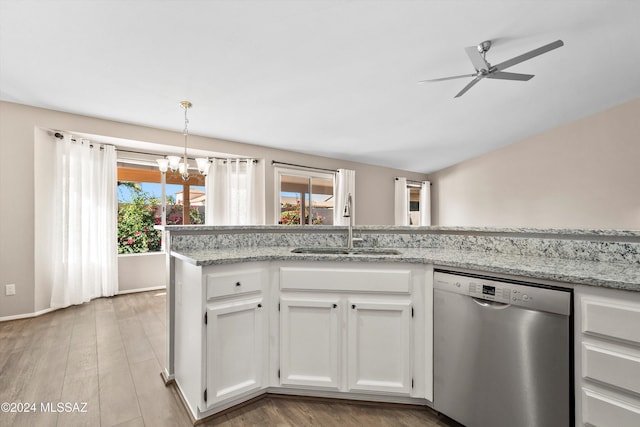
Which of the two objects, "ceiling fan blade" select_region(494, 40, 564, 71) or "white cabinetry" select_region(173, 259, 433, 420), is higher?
"ceiling fan blade" select_region(494, 40, 564, 71)

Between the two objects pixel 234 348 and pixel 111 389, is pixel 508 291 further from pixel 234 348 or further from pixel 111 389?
pixel 111 389

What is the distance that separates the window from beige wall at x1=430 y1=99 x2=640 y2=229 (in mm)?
3452

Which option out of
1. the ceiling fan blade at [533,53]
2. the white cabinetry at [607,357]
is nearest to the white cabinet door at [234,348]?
the white cabinetry at [607,357]

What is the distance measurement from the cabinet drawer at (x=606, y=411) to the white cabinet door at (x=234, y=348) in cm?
147

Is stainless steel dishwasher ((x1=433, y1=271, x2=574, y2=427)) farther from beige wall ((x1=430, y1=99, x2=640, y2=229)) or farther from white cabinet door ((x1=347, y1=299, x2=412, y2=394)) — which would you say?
beige wall ((x1=430, y1=99, x2=640, y2=229))

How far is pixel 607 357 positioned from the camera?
3.49 feet

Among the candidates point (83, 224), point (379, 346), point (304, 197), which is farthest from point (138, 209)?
point (379, 346)

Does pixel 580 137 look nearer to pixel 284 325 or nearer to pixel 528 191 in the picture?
pixel 528 191

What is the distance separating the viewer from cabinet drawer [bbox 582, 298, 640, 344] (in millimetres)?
1013

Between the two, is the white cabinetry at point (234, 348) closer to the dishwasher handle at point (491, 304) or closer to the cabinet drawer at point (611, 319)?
the dishwasher handle at point (491, 304)

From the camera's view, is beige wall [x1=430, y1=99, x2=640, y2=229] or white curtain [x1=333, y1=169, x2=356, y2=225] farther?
white curtain [x1=333, y1=169, x2=356, y2=225]

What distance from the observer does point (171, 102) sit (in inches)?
130

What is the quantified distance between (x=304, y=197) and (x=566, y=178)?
15.5ft

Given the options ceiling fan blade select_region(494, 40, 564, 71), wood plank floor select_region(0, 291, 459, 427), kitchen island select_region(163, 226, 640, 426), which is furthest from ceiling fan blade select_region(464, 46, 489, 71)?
wood plank floor select_region(0, 291, 459, 427)
